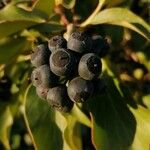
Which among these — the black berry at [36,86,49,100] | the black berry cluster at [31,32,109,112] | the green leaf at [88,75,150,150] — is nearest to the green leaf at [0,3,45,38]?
the black berry cluster at [31,32,109,112]

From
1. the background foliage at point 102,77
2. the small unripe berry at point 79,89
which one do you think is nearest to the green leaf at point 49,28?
the background foliage at point 102,77

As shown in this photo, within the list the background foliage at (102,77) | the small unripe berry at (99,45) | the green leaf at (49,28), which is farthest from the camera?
the green leaf at (49,28)

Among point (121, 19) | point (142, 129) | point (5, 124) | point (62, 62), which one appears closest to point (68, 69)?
point (62, 62)

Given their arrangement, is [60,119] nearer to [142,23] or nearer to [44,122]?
[44,122]

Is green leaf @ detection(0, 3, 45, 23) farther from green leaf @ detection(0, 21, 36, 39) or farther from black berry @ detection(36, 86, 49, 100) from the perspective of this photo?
black berry @ detection(36, 86, 49, 100)

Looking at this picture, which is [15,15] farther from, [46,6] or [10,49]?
[10,49]

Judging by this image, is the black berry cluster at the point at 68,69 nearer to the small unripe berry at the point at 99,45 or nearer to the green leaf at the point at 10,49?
the small unripe berry at the point at 99,45
